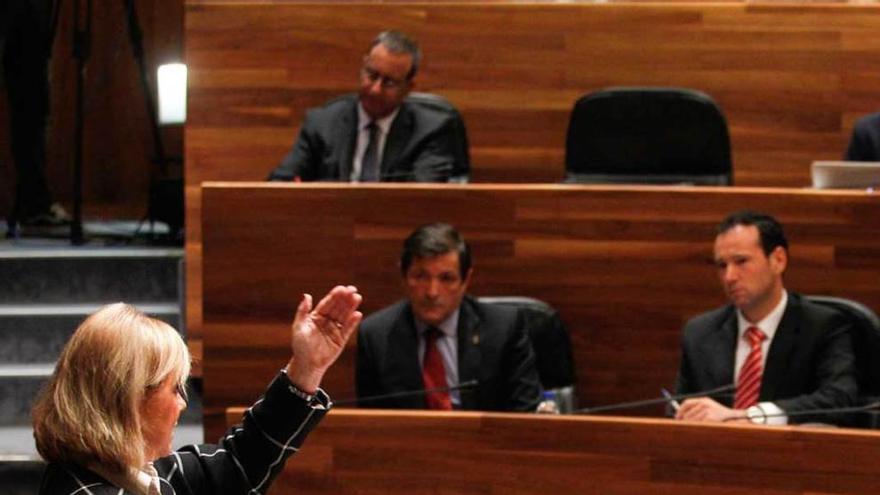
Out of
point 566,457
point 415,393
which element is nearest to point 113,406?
point 566,457

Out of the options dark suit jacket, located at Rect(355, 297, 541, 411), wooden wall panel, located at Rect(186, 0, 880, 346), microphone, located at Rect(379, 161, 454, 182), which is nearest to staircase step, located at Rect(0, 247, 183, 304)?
wooden wall panel, located at Rect(186, 0, 880, 346)

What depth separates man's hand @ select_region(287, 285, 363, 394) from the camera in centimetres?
143

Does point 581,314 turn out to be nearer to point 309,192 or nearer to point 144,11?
point 309,192

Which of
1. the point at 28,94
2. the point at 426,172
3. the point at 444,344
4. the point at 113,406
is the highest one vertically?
the point at 28,94

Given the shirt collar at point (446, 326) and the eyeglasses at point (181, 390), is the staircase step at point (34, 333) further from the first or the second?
the eyeglasses at point (181, 390)

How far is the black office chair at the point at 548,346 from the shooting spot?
106 inches

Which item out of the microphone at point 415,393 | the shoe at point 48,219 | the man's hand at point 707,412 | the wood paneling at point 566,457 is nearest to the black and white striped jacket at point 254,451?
the wood paneling at point 566,457

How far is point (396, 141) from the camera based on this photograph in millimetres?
3137

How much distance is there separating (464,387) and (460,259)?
284mm

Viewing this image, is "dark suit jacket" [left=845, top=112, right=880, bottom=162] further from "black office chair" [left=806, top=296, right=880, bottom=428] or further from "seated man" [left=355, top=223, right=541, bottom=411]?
"seated man" [left=355, top=223, right=541, bottom=411]

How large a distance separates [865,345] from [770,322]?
0.46 feet

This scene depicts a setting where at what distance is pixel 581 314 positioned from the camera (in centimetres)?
280

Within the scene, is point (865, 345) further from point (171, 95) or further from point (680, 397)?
point (171, 95)

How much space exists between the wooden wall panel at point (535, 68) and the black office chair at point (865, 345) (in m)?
1.02
